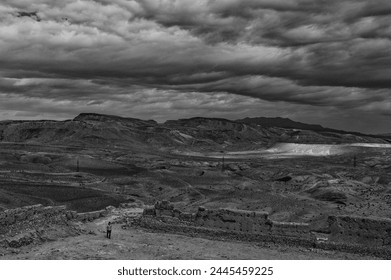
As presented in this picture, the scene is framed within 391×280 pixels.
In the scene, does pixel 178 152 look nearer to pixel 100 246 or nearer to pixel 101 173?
pixel 101 173

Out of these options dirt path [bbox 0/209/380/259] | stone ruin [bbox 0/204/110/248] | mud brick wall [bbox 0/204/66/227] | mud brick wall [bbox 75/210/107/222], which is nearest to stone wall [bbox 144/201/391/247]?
dirt path [bbox 0/209/380/259]

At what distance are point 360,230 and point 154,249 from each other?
36.6ft

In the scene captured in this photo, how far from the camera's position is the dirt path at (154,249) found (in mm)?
20281

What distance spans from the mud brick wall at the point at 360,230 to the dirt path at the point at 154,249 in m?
1.46

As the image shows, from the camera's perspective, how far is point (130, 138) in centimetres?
17200

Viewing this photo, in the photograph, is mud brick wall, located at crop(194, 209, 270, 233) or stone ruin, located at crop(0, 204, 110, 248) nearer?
stone ruin, located at crop(0, 204, 110, 248)

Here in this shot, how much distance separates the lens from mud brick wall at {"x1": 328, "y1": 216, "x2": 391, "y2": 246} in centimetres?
2305

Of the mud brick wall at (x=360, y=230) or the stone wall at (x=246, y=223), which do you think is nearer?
the mud brick wall at (x=360, y=230)

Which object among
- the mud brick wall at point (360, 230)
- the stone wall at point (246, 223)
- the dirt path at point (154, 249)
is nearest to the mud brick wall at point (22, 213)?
the dirt path at point (154, 249)

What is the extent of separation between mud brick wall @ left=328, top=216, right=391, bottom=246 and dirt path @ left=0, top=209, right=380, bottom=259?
1.46 meters

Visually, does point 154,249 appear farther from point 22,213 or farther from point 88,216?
point 88,216

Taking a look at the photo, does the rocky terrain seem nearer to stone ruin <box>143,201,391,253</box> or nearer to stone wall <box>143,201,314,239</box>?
stone ruin <box>143,201,391,253</box>

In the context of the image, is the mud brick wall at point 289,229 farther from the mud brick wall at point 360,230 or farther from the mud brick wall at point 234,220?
the mud brick wall at point 360,230

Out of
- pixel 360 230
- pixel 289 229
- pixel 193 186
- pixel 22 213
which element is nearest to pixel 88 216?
pixel 22 213
